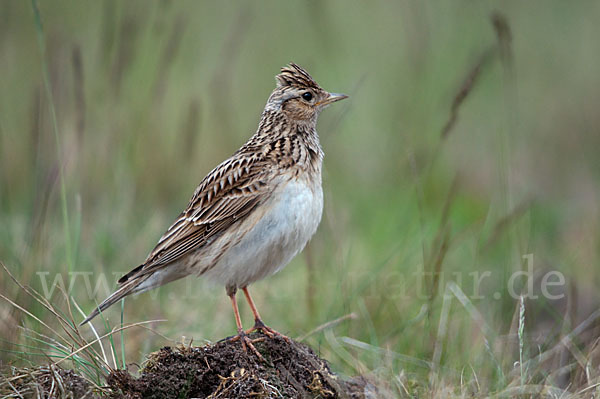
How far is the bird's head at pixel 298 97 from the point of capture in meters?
5.71

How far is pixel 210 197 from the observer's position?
17.1 feet

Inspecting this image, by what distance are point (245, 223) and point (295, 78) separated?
1.41 m

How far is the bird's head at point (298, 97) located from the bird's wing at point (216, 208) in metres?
0.67

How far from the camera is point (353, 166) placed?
1028 cm

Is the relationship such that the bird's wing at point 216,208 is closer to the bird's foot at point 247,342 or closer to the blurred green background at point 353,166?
the blurred green background at point 353,166

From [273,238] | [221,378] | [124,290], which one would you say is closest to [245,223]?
[273,238]

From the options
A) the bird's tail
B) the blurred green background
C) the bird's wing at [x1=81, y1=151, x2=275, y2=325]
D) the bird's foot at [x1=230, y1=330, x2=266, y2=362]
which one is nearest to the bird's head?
the bird's wing at [x1=81, y1=151, x2=275, y2=325]

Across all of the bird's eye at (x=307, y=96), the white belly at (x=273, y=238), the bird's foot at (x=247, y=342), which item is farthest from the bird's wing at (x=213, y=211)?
the bird's foot at (x=247, y=342)

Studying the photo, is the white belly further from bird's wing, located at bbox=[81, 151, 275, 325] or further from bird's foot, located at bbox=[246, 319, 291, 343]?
bird's foot, located at bbox=[246, 319, 291, 343]

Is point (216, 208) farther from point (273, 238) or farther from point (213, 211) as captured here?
point (273, 238)

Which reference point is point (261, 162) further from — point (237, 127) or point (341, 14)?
point (341, 14)

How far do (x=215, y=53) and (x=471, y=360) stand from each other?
27.3 feet

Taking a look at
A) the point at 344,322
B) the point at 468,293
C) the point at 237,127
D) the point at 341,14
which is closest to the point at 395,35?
the point at 341,14

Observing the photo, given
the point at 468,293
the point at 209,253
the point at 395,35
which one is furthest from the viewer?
the point at 395,35
